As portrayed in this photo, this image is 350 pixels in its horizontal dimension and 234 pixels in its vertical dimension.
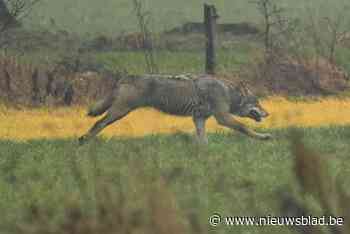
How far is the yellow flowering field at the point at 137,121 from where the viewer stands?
19953 mm

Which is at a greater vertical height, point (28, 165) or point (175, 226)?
point (175, 226)

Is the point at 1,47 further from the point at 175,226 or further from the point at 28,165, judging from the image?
the point at 175,226

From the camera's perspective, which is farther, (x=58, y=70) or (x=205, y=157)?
(x=58, y=70)

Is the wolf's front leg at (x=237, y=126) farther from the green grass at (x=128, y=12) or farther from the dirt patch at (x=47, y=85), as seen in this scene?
the green grass at (x=128, y=12)

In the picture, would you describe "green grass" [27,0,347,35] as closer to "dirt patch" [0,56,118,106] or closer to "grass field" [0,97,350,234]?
"dirt patch" [0,56,118,106]

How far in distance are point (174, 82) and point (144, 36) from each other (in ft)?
42.2

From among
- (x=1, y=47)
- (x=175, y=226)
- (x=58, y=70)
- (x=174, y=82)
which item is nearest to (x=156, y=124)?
(x=174, y=82)

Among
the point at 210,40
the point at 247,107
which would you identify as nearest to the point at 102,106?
the point at 247,107

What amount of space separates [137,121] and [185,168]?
7.46m

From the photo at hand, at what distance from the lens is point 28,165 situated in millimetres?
15086

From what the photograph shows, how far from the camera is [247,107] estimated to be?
731 inches

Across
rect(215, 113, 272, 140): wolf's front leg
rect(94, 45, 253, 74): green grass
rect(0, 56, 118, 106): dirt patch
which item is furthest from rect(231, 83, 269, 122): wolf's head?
rect(94, 45, 253, 74): green grass

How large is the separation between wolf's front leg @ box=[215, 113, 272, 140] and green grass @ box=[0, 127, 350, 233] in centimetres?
14

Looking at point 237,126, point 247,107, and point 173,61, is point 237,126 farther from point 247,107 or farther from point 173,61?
point 173,61
